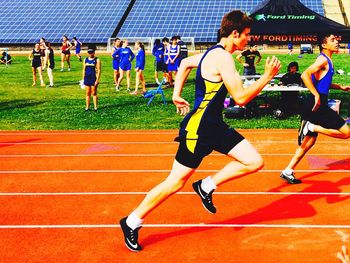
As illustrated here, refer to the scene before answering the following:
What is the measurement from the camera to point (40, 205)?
605 cm

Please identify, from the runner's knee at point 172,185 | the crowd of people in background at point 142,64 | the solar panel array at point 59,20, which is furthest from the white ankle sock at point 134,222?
the solar panel array at point 59,20

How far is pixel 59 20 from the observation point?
49156 millimetres

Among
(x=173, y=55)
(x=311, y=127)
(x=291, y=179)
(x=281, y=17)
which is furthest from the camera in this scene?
(x=173, y=55)

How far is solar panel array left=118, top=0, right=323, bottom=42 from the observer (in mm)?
44875

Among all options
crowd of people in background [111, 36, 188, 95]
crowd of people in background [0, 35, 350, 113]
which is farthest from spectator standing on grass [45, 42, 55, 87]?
crowd of people in background [111, 36, 188, 95]

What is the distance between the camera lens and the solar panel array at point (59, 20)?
45.3m

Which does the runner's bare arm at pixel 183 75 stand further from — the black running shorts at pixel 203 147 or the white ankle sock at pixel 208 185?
the white ankle sock at pixel 208 185

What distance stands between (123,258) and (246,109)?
848cm

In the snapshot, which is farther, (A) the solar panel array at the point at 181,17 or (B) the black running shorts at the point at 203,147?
(A) the solar panel array at the point at 181,17

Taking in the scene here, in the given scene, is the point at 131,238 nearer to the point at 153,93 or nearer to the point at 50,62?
the point at 153,93

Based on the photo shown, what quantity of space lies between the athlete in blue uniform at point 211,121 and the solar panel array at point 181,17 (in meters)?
38.7

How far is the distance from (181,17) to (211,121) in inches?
1805

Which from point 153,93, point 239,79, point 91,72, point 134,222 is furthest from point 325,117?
point 153,93

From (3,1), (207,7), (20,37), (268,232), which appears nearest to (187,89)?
(268,232)
